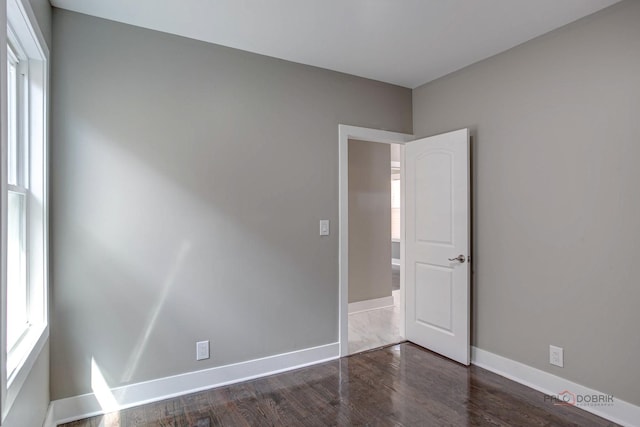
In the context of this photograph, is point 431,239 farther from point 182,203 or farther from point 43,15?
point 43,15

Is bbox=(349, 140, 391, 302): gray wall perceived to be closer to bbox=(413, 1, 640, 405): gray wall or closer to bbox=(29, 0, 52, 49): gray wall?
bbox=(413, 1, 640, 405): gray wall

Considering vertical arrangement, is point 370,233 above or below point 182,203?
below

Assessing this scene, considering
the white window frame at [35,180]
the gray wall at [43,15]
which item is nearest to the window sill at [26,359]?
the white window frame at [35,180]

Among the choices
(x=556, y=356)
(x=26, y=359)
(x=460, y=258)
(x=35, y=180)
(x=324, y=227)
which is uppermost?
(x=35, y=180)

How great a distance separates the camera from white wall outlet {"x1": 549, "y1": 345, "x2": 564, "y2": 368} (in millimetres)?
2483

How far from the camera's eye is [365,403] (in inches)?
96.2

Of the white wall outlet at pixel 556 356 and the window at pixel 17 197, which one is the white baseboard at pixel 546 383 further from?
the window at pixel 17 197

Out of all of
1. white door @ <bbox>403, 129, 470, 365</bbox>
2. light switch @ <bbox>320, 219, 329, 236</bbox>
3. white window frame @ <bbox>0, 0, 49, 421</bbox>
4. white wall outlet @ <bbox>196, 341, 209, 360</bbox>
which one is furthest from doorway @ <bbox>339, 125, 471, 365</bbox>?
white window frame @ <bbox>0, 0, 49, 421</bbox>

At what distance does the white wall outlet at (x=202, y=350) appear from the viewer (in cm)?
262

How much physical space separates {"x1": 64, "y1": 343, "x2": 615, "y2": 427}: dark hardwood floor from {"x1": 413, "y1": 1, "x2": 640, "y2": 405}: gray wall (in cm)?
34

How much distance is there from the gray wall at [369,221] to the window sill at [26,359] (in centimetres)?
331

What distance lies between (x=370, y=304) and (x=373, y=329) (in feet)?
2.65

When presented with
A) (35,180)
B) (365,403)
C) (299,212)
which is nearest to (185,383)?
(365,403)

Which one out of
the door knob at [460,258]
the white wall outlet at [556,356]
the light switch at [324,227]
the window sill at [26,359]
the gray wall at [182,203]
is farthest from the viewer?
the light switch at [324,227]
